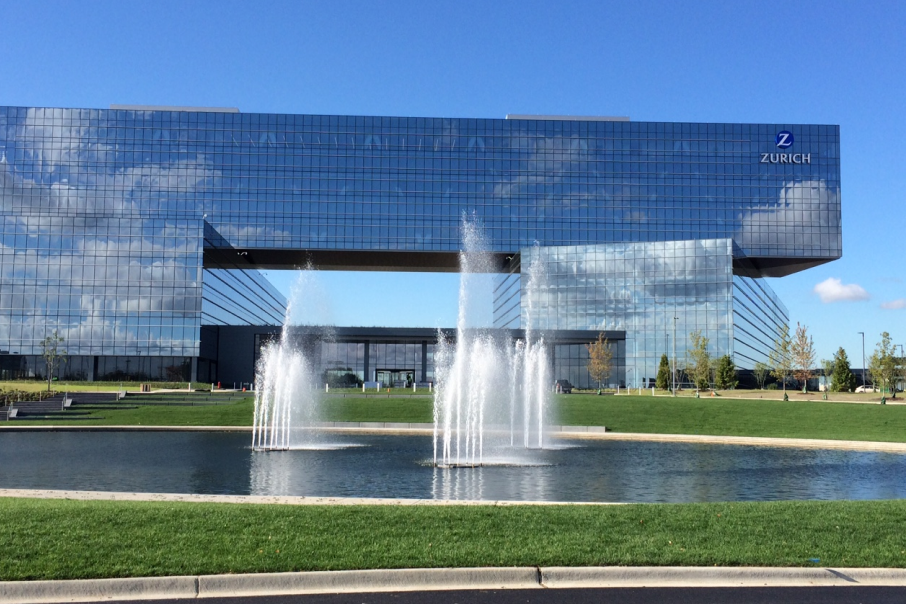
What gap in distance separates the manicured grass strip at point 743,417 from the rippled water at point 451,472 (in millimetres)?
7759

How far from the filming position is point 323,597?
29.8 ft

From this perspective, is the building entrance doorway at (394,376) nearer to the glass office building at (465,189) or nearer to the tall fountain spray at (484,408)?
the glass office building at (465,189)

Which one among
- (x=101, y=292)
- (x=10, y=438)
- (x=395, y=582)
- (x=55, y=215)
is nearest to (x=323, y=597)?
(x=395, y=582)

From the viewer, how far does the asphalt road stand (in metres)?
8.95

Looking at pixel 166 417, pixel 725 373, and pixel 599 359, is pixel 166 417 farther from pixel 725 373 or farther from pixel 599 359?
pixel 725 373

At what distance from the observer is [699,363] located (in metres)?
77.2

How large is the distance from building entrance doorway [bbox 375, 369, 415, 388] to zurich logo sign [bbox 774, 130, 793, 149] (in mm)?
56378

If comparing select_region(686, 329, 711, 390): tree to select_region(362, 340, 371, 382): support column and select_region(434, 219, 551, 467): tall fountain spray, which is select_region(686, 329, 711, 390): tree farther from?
select_region(362, 340, 371, 382): support column

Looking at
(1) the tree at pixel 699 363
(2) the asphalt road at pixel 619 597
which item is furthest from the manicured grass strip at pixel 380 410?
(2) the asphalt road at pixel 619 597

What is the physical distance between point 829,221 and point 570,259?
1397 inches

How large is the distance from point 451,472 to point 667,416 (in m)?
25.1

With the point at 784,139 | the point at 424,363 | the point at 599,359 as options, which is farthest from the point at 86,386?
the point at 784,139

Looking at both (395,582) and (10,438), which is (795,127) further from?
(395,582)

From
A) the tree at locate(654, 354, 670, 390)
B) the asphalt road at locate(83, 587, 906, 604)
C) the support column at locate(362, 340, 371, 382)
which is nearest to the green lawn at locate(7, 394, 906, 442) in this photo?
the tree at locate(654, 354, 670, 390)
